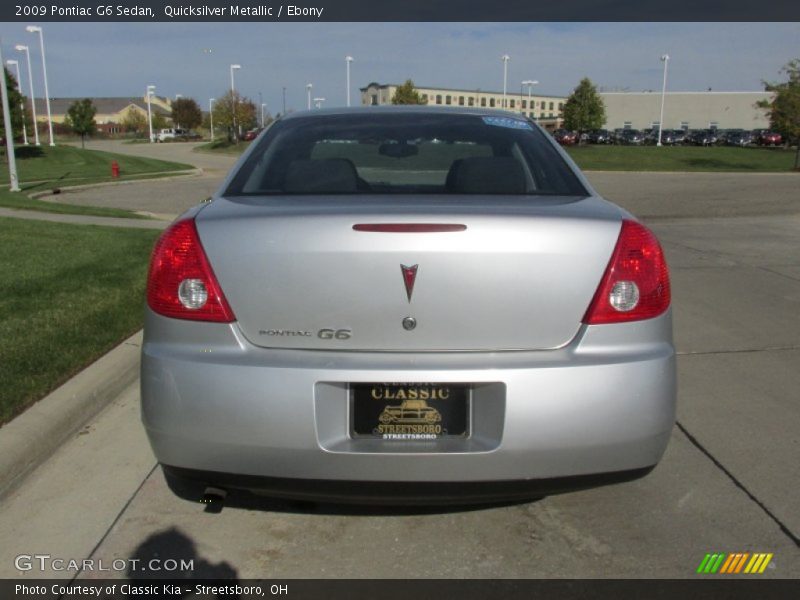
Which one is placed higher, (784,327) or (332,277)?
(332,277)

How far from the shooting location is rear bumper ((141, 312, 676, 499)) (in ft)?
8.02

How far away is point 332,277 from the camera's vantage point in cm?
248

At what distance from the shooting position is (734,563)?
2.82m

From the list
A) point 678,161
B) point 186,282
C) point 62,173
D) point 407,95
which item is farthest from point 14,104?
point 186,282

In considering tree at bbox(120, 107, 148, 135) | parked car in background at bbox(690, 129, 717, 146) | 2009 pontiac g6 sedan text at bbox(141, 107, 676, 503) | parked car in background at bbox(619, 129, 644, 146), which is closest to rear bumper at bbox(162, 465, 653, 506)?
2009 pontiac g6 sedan text at bbox(141, 107, 676, 503)

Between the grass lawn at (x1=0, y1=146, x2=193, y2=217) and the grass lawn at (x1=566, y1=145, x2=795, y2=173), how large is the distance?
19489mm

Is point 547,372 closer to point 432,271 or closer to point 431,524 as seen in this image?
point 432,271

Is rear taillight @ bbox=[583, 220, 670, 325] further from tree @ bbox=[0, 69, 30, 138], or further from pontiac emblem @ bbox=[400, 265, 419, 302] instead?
tree @ bbox=[0, 69, 30, 138]

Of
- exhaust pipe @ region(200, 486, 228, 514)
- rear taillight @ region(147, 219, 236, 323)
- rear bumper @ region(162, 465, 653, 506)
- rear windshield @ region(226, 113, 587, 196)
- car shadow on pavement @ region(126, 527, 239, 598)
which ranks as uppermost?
rear windshield @ region(226, 113, 587, 196)

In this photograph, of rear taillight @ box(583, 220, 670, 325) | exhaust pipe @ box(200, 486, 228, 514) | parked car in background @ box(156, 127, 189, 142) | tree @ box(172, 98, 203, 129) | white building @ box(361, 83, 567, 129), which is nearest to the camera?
rear taillight @ box(583, 220, 670, 325)

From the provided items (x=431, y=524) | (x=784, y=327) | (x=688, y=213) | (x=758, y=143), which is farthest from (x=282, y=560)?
(x=758, y=143)

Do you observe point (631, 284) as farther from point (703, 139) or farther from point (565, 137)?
point (703, 139)

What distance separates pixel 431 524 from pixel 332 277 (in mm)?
1220

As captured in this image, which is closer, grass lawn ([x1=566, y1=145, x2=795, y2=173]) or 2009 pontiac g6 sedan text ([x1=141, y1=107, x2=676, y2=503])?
2009 pontiac g6 sedan text ([x1=141, y1=107, x2=676, y2=503])
